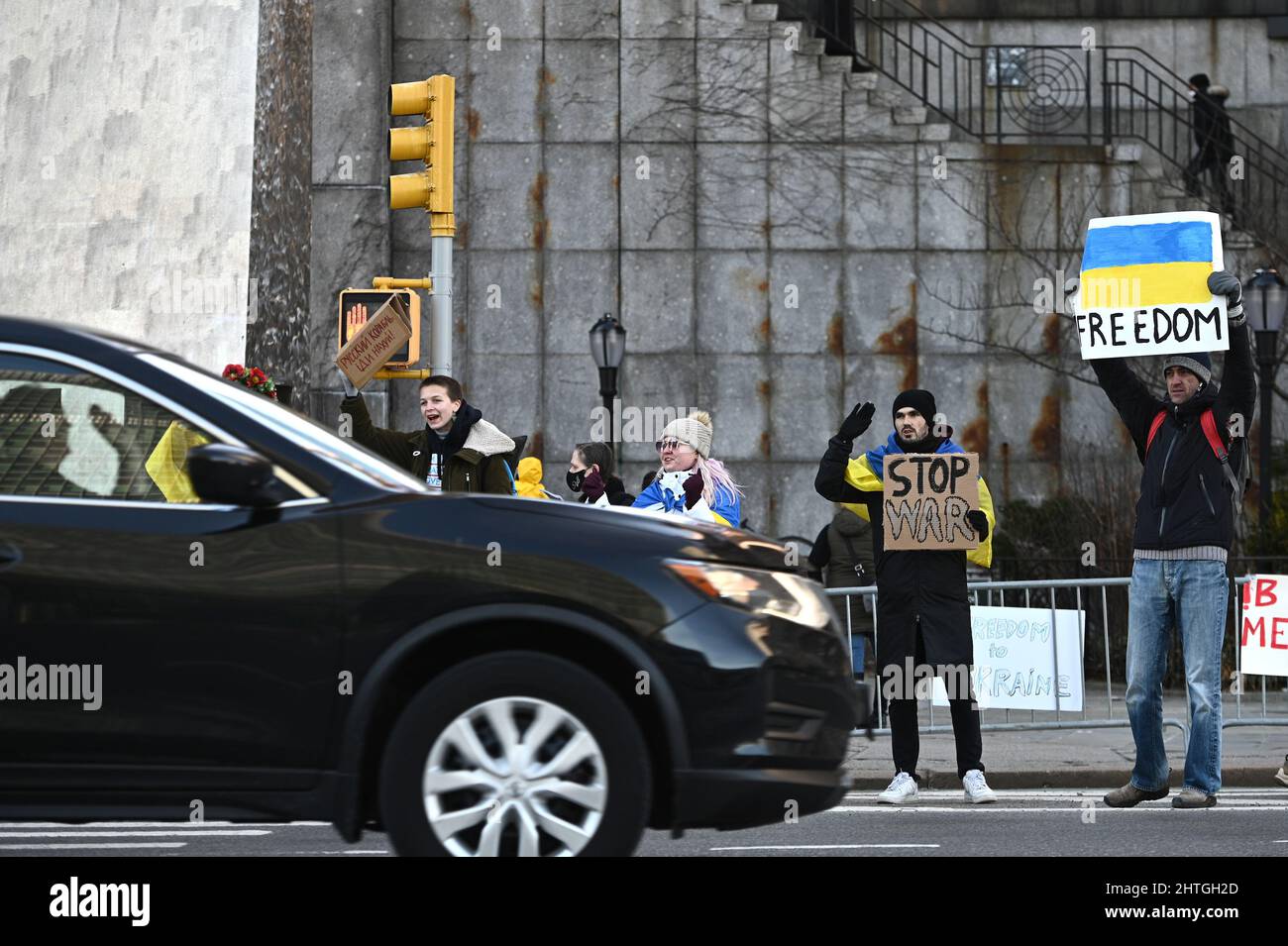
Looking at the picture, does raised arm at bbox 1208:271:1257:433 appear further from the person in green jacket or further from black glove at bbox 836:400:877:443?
the person in green jacket

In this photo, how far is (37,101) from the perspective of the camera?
67.9 feet

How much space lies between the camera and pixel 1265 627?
13070 mm

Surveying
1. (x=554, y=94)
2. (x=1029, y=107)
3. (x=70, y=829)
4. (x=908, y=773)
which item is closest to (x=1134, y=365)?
(x=1029, y=107)

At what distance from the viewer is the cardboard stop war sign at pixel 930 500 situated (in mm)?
10391

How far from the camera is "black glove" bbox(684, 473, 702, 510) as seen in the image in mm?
10328

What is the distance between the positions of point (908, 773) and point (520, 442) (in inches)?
105

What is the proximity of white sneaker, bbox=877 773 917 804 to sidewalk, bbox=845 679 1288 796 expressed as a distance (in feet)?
2.07

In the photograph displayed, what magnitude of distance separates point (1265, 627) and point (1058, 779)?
2001mm

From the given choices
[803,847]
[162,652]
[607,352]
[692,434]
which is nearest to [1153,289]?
[692,434]

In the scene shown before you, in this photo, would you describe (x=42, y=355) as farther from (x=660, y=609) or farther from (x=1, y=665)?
(x=660, y=609)

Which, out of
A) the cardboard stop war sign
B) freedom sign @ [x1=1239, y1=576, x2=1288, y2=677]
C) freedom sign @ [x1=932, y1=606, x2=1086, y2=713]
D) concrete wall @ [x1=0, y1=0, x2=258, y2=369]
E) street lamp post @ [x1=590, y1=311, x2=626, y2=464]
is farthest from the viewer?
street lamp post @ [x1=590, y1=311, x2=626, y2=464]

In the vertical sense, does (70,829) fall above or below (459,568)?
below

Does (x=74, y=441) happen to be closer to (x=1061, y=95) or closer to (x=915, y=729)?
(x=915, y=729)
